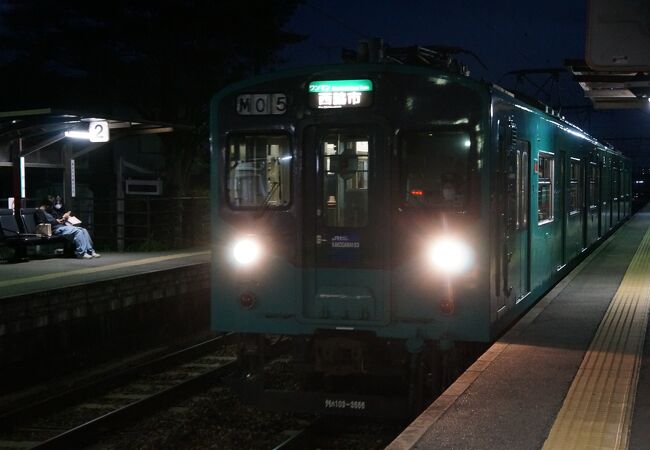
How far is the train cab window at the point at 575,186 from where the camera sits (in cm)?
1295

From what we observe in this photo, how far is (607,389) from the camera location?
617 centimetres

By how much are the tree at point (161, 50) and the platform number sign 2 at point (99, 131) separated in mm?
8163

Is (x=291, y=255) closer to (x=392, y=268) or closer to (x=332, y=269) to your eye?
(x=332, y=269)

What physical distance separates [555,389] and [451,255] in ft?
4.13

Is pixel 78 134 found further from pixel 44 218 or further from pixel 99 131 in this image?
pixel 44 218

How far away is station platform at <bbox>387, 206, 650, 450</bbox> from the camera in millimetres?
5105

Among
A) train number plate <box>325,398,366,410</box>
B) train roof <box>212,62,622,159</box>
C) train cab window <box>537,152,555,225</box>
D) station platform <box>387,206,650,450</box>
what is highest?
train roof <box>212,62,622,159</box>

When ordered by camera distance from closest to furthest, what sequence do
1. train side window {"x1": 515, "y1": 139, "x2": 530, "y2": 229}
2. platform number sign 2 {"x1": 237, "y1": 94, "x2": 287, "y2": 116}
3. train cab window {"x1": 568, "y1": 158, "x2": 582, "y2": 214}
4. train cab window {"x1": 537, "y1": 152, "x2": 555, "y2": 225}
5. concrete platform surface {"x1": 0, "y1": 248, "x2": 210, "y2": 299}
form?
1. platform number sign 2 {"x1": 237, "y1": 94, "x2": 287, "y2": 116}
2. train side window {"x1": 515, "y1": 139, "x2": 530, "y2": 229}
3. train cab window {"x1": 537, "y1": 152, "x2": 555, "y2": 225}
4. concrete platform surface {"x1": 0, "y1": 248, "x2": 210, "y2": 299}
5. train cab window {"x1": 568, "y1": 158, "x2": 582, "y2": 214}

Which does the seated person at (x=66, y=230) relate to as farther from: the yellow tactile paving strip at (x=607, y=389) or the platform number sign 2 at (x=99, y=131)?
the yellow tactile paving strip at (x=607, y=389)

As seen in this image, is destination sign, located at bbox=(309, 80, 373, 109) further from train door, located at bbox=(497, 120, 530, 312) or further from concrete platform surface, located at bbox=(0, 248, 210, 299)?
concrete platform surface, located at bbox=(0, 248, 210, 299)

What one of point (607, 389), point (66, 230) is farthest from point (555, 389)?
point (66, 230)

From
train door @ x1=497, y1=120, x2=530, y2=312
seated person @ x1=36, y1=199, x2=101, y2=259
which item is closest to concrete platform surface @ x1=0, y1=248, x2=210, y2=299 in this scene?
seated person @ x1=36, y1=199, x2=101, y2=259

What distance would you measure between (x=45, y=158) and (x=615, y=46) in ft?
47.7

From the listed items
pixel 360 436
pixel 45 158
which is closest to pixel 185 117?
pixel 45 158
